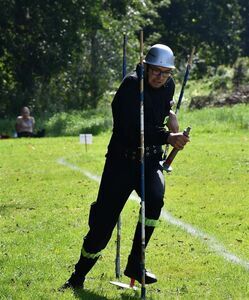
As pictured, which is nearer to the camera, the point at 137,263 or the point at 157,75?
the point at 157,75

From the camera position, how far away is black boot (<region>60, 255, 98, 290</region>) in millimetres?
8062

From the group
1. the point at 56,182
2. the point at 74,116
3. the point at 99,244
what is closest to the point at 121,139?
the point at 99,244

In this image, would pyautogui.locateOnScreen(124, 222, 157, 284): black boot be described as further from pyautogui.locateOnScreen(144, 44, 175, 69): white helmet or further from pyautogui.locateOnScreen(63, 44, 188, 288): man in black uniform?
pyautogui.locateOnScreen(144, 44, 175, 69): white helmet

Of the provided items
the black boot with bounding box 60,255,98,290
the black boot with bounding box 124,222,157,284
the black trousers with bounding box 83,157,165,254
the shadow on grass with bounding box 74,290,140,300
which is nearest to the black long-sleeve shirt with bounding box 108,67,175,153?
the black trousers with bounding box 83,157,165,254

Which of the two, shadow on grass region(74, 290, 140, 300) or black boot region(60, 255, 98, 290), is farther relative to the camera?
black boot region(60, 255, 98, 290)

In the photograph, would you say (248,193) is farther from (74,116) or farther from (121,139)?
(74,116)

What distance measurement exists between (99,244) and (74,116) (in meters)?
28.6

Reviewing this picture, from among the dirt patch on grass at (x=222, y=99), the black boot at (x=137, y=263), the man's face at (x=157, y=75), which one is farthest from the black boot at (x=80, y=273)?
the dirt patch on grass at (x=222, y=99)

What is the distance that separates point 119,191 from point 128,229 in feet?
12.5

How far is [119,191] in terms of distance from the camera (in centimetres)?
784

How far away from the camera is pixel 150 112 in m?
7.75

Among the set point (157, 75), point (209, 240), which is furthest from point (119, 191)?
point (209, 240)

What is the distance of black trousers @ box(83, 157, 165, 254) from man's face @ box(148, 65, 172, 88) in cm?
72

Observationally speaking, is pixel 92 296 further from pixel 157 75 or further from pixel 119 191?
pixel 157 75
